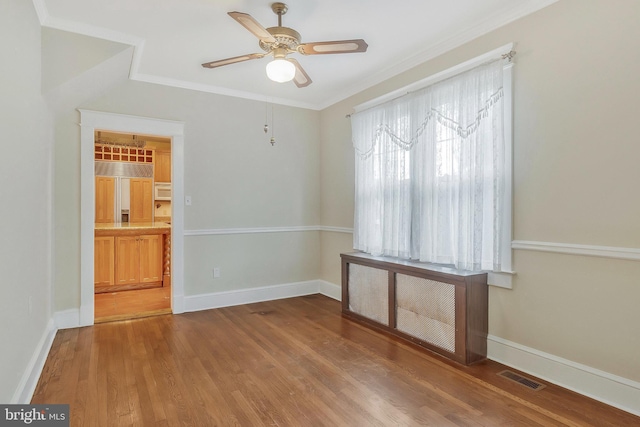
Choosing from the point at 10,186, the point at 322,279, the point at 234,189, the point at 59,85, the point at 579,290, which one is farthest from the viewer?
the point at 322,279

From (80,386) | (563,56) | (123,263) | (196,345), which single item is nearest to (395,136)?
(563,56)

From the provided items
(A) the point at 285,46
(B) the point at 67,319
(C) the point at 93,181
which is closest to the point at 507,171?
(A) the point at 285,46

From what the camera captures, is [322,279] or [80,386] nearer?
[80,386]

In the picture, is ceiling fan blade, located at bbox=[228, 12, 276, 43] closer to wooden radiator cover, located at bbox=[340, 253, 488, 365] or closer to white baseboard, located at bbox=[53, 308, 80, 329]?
wooden radiator cover, located at bbox=[340, 253, 488, 365]

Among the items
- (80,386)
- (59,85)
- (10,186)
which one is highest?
(59,85)

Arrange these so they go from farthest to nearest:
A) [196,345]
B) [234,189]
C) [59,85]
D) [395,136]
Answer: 1. [234,189]
2. [395,136]
3. [196,345]
4. [59,85]

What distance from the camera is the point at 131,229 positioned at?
5.12m

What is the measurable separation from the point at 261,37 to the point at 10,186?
69.0 inches

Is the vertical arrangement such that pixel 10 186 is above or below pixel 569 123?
below

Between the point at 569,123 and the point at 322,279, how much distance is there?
3.57m

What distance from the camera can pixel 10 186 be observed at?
74.6 inches

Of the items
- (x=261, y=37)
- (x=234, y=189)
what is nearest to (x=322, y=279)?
(x=234, y=189)

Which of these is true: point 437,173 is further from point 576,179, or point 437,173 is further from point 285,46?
point 285,46

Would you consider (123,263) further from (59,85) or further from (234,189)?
(59,85)
